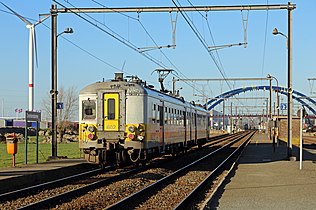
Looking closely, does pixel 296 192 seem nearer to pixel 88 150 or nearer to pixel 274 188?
pixel 274 188

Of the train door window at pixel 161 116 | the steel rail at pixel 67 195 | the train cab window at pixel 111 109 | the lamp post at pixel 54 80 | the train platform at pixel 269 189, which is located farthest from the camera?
the lamp post at pixel 54 80

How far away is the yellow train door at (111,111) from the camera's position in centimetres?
2077

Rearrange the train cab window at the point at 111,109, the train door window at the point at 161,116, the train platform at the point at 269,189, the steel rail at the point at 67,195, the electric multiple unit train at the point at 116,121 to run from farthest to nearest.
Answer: the train door window at the point at 161,116, the train cab window at the point at 111,109, the electric multiple unit train at the point at 116,121, the train platform at the point at 269,189, the steel rail at the point at 67,195

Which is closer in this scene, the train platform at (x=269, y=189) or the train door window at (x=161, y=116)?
the train platform at (x=269, y=189)

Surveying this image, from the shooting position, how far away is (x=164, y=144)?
25266 mm

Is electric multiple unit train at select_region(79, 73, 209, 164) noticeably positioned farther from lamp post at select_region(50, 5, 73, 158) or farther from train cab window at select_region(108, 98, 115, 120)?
lamp post at select_region(50, 5, 73, 158)

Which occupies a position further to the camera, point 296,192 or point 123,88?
point 123,88

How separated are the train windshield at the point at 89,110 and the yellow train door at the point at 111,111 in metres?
0.44

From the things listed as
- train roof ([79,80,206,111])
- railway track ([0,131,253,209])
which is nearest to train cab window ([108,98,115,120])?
train roof ([79,80,206,111])

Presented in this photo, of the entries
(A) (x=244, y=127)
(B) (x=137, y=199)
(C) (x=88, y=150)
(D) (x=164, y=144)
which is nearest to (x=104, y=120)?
(C) (x=88, y=150)

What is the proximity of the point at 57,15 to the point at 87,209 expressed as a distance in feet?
48.3

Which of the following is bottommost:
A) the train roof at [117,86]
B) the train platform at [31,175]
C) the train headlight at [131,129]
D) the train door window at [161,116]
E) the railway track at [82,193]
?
the railway track at [82,193]

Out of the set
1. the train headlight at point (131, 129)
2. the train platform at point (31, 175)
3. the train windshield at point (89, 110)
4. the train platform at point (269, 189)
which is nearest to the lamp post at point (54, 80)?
the train platform at point (31, 175)

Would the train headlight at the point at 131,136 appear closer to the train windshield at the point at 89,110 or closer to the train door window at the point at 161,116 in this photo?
the train windshield at the point at 89,110
